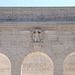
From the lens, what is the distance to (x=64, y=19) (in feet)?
67.4

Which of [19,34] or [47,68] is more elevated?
[19,34]

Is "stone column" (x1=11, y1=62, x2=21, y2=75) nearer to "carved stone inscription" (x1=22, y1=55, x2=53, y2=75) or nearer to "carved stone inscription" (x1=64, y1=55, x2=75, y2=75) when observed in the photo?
"carved stone inscription" (x1=22, y1=55, x2=53, y2=75)

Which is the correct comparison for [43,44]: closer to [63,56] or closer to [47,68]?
[63,56]

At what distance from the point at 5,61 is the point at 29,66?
8.45 feet

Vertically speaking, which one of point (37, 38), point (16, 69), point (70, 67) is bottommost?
point (16, 69)

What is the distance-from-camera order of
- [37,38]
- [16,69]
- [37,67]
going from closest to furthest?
1. [16,69]
2. [37,38]
3. [37,67]

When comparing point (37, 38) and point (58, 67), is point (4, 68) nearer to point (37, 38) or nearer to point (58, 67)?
point (37, 38)

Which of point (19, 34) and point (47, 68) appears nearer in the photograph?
point (19, 34)

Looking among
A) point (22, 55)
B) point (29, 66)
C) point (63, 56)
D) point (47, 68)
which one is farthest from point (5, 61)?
point (63, 56)

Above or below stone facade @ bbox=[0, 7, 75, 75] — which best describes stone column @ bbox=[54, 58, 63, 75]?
below

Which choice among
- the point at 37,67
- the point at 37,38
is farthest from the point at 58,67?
the point at 37,67

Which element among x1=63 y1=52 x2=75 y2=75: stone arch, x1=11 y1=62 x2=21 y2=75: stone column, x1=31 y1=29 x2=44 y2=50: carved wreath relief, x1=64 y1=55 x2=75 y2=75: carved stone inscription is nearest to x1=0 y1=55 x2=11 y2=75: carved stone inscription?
x1=63 y1=52 x2=75 y2=75: stone arch

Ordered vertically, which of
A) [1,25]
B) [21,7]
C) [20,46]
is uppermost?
[21,7]

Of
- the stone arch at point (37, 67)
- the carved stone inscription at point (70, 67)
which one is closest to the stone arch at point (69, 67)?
the carved stone inscription at point (70, 67)
